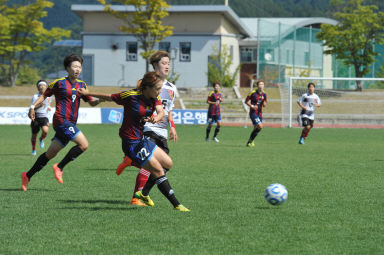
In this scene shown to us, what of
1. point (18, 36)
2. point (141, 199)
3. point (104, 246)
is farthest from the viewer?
point (18, 36)

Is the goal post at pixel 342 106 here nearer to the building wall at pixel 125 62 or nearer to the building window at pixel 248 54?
the building wall at pixel 125 62

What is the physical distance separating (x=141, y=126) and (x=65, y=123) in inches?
95.4

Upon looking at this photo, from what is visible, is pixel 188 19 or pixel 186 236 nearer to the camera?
pixel 186 236

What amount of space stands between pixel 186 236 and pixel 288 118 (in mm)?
29935

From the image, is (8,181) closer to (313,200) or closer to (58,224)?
(58,224)

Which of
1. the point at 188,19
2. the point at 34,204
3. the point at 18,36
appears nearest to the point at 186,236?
the point at 34,204

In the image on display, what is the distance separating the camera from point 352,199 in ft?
27.3

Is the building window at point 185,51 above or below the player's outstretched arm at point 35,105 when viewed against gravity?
above

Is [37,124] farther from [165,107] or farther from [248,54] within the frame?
[248,54]

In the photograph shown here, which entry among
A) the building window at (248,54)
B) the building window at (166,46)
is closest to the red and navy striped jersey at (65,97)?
the building window at (166,46)

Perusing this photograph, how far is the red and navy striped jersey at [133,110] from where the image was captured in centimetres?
713

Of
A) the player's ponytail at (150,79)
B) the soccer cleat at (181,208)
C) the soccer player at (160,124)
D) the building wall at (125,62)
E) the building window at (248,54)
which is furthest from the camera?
the building window at (248,54)

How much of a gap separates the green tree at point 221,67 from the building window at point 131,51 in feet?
23.4

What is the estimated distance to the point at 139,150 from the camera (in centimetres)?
707
